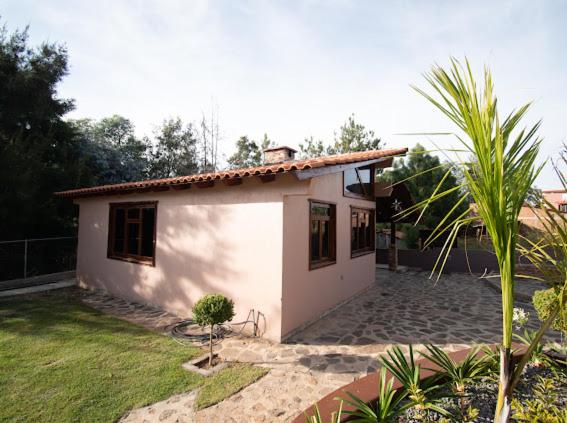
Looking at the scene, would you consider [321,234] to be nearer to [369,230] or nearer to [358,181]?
[358,181]

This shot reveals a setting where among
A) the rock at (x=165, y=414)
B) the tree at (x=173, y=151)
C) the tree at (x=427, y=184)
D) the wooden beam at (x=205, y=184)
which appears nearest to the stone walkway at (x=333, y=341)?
the rock at (x=165, y=414)

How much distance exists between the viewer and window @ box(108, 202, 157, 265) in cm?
802

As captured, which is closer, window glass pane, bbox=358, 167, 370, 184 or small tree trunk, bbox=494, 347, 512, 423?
small tree trunk, bbox=494, 347, 512, 423

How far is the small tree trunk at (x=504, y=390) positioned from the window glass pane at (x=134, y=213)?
873 cm

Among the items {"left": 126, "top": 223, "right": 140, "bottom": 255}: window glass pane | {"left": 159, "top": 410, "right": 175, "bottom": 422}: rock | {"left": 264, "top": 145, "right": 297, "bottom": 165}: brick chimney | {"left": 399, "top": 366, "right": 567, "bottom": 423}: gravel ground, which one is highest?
{"left": 264, "top": 145, "right": 297, "bottom": 165}: brick chimney

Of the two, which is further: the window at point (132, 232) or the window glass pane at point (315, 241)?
the window at point (132, 232)

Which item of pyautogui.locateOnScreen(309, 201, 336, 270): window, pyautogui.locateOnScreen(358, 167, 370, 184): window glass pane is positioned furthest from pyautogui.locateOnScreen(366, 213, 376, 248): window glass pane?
pyautogui.locateOnScreen(309, 201, 336, 270): window

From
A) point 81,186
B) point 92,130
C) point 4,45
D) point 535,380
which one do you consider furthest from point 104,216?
point 92,130

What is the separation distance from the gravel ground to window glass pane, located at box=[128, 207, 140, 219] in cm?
819

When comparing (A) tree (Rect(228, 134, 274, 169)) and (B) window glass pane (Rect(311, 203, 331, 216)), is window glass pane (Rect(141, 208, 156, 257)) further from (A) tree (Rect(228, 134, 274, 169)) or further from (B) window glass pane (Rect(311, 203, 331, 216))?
(A) tree (Rect(228, 134, 274, 169))

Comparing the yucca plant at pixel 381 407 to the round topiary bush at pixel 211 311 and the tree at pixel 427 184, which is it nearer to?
the round topiary bush at pixel 211 311

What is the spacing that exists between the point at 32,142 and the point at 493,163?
16.0 meters

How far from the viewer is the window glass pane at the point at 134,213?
8.40 m

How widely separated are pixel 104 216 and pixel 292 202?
6902 millimetres
